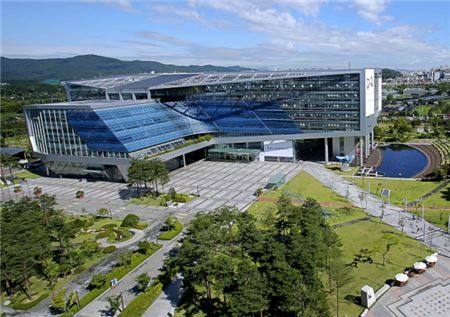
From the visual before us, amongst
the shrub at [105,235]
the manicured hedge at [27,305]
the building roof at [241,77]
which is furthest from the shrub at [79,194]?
the building roof at [241,77]

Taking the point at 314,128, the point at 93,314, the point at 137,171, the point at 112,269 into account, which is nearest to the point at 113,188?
the point at 137,171

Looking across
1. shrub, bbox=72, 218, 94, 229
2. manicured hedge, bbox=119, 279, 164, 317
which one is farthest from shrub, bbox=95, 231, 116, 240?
manicured hedge, bbox=119, 279, 164, 317

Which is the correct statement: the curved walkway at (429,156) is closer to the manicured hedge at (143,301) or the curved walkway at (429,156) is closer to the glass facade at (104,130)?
the glass facade at (104,130)

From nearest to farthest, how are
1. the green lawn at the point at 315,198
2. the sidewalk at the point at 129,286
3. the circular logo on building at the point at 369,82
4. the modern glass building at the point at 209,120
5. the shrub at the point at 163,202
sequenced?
1. the sidewalk at the point at 129,286
2. the green lawn at the point at 315,198
3. the shrub at the point at 163,202
4. the modern glass building at the point at 209,120
5. the circular logo on building at the point at 369,82

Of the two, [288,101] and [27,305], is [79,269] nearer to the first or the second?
[27,305]

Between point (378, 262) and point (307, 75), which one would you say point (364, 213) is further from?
point (307, 75)

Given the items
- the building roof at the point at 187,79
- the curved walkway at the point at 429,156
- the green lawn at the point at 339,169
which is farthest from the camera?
the building roof at the point at 187,79

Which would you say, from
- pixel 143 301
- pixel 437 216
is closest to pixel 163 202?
pixel 143 301

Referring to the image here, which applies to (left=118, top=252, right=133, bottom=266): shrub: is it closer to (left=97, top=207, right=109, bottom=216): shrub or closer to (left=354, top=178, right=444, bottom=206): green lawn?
(left=97, top=207, right=109, bottom=216): shrub
